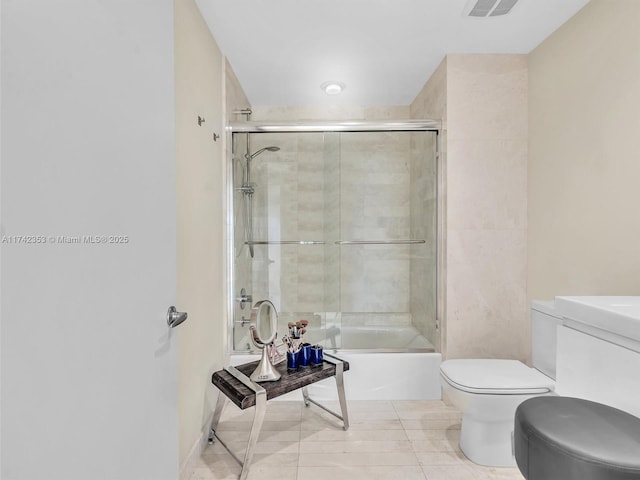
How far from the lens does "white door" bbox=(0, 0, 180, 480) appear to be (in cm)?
52

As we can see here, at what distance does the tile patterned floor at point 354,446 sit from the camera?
1675 mm

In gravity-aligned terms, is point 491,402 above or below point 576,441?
below

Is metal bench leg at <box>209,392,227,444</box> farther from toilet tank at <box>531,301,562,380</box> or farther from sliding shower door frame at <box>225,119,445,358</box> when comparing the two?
toilet tank at <box>531,301,562,380</box>

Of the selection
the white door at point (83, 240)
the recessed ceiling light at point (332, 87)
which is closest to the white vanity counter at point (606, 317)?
the white door at point (83, 240)

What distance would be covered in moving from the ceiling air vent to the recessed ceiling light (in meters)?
1.05

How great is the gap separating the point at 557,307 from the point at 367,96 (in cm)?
222

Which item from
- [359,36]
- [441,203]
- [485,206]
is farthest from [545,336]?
[359,36]

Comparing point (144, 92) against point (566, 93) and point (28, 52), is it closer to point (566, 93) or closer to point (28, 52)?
point (28, 52)

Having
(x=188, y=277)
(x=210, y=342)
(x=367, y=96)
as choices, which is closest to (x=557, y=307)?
(x=188, y=277)

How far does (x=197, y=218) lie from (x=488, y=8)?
1.81 meters

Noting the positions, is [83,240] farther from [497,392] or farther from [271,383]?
[497,392]

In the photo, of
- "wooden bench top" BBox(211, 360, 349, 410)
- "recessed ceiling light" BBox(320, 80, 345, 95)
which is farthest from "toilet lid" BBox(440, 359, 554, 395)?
"recessed ceiling light" BBox(320, 80, 345, 95)

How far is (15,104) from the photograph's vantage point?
20.3 inches

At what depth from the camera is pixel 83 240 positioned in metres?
0.65
